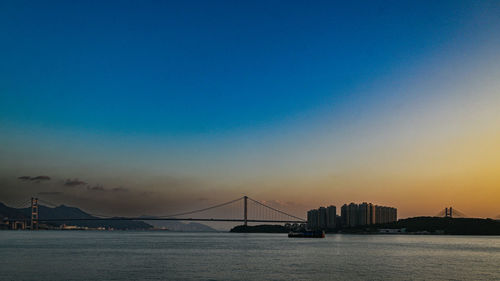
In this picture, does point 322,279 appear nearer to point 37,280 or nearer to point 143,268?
point 143,268

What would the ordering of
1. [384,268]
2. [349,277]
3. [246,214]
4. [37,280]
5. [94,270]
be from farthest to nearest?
1. [246,214]
2. [384,268]
3. [94,270]
4. [349,277]
5. [37,280]

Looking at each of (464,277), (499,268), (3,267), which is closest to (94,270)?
(3,267)

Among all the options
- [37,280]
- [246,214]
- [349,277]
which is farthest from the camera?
[246,214]

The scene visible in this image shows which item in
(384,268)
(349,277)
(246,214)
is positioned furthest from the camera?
(246,214)

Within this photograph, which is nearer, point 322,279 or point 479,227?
point 322,279

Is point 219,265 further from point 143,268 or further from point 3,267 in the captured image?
point 3,267

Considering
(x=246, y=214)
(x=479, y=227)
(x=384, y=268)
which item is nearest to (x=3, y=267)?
(x=384, y=268)

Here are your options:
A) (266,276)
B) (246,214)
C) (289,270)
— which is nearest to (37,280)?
(266,276)

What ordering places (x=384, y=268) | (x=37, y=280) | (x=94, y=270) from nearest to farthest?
(x=37, y=280), (x=94, y=270), (x=384, y=268)

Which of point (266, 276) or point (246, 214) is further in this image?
point (246, 214)
